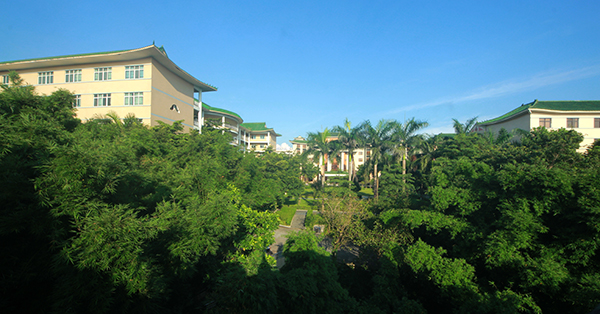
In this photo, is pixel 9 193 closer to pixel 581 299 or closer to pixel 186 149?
pixel 186 149

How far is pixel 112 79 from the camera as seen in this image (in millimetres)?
21875

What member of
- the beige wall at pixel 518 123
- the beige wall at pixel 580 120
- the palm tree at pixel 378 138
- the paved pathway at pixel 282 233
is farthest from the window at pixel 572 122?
the paved pathway at pixel 282 233

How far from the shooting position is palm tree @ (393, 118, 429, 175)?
2417 cm

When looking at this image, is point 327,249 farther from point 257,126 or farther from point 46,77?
point 257,126

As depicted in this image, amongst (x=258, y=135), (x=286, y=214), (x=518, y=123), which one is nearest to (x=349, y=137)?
(x=286, y=214)

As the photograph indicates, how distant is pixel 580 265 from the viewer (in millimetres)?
8977

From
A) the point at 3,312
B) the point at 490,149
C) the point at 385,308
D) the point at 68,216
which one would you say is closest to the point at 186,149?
the point at 68,216

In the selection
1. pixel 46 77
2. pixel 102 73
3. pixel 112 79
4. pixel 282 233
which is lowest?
pixel 282 233

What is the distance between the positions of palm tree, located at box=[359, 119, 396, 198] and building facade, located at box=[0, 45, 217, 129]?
1656 cm

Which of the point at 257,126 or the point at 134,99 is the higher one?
the point at 257,126

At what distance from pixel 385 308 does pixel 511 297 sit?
3.75m

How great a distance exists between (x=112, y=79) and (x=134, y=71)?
6.89 feet

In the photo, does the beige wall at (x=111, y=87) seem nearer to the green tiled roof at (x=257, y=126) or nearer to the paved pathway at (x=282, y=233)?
the paved pathway at (x=282, y=233)

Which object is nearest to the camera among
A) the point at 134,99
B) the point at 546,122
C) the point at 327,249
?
the point at 327,249
